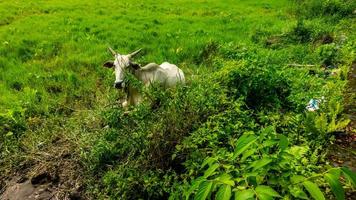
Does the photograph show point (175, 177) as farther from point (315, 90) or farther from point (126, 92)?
point (315, 90)

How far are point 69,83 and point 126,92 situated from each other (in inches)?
92.7

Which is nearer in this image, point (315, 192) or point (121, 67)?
point (315, 192)

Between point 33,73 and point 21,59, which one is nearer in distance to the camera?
point 33,73

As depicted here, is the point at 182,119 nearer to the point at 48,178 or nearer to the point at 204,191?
the point at 48,178

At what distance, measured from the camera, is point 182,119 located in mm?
5492

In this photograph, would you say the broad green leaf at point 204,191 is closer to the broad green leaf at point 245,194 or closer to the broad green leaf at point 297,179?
the broad green leaf at point 245,194

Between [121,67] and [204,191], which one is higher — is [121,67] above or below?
below

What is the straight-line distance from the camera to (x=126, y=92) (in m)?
7.53

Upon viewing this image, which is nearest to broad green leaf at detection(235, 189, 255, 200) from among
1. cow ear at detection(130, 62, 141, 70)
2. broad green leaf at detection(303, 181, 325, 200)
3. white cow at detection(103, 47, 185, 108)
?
broad green leaf at detection(303, 181, 325, 200)

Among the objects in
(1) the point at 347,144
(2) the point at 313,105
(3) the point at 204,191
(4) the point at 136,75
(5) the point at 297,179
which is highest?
(3) the point at 204,191

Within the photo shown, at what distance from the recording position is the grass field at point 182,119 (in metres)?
3.50

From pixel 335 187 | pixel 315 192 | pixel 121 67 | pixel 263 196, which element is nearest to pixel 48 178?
pixel 121 67

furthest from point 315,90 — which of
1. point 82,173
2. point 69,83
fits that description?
point 69,83

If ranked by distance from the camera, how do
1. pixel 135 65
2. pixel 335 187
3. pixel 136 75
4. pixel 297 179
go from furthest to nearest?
1. pixel 136 75
2. pixel 135 65
3. pixel 297 179
4. pixel 335 187
